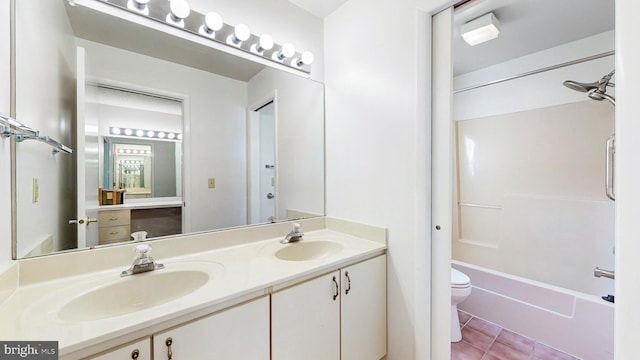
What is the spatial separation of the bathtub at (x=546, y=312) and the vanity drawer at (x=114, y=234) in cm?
260

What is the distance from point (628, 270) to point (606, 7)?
6.60 feet

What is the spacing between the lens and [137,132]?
1.23 m

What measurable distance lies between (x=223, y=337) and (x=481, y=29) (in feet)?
7.76

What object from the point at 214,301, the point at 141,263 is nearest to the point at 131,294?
the point at 141,263

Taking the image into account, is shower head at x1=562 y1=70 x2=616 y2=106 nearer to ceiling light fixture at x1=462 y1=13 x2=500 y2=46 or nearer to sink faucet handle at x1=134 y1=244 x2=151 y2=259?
ceiling light fixture at x1=462 y1=13 x2=500 y2=46

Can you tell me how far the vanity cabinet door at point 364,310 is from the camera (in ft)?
4.09

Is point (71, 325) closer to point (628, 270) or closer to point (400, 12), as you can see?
point (628, 270)

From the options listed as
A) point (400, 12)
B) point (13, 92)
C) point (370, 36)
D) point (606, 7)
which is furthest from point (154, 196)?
point (606, 7)

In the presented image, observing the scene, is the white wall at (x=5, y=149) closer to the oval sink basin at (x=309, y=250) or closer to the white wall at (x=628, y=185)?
the oval sink basin at (x=309, y=250)

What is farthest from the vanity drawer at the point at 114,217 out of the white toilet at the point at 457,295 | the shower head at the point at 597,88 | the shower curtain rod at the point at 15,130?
the shower head at the point at 597,88

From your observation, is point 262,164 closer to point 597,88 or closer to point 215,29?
point 215,29

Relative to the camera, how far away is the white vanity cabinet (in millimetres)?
1018

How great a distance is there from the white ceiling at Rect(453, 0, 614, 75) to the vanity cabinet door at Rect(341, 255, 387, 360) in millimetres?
1502

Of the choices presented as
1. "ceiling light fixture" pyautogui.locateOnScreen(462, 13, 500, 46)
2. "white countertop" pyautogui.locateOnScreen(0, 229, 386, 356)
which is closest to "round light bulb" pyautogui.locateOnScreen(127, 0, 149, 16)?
"white countertop" pyautogui.locateOnScreen(0, 229, 386, 356)
